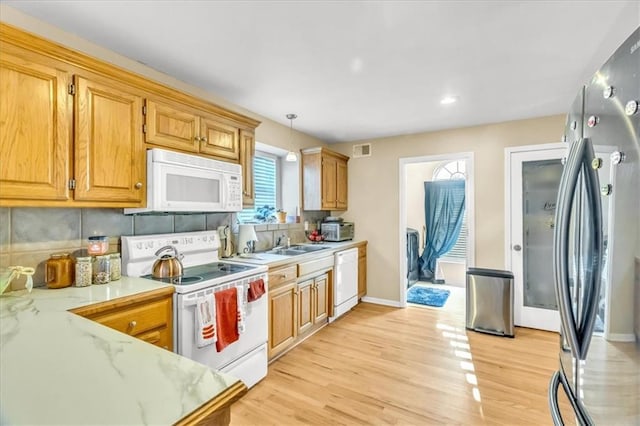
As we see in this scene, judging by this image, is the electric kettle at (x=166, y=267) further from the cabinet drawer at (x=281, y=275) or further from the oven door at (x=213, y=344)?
the cabinet drawer at (x=281, y=275)

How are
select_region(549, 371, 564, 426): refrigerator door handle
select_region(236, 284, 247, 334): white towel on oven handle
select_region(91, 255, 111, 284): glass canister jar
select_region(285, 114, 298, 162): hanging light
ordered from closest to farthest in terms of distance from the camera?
1. select_region(549, 371, 564, 426): refrigerator door handle
2. select_region(91, 255, 111, 284): glass canister jar
3. select_region(236, 284, 247, 334): white towel on oven handle
4. select_region(285, 114, 298, 162): hanging light

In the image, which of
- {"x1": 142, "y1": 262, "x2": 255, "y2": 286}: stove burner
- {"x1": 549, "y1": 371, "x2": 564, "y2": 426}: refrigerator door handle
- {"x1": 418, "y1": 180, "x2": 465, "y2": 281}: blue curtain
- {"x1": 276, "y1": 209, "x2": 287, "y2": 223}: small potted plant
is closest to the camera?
{"x1": 549, "y1": 371, "x2": 564, "y2": 426}: refrigerator door handle

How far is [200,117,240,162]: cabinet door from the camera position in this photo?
7.98 feet

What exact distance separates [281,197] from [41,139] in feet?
9.07

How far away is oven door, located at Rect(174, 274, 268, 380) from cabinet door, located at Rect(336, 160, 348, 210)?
227 centimetres

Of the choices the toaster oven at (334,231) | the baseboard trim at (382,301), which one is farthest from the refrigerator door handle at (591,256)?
the baseboard trim at (382,301)

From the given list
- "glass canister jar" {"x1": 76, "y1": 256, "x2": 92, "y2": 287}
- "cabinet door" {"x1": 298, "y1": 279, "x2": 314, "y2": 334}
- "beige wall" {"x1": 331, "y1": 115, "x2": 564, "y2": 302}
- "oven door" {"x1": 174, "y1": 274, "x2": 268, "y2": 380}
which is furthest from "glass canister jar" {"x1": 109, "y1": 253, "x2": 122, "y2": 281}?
"beige wall" {"x1": 331, "y1": 115, "x2": 564, "y2": 302}

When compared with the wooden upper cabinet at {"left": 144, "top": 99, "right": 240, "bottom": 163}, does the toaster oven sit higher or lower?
lower

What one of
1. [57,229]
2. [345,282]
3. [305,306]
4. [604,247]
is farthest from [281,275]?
[604,247]

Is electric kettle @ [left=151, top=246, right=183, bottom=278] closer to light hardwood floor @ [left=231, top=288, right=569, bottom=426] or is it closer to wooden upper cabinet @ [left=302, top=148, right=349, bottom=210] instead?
light hardwood floor @ [left=231, top=288, right=569, bottom=426]

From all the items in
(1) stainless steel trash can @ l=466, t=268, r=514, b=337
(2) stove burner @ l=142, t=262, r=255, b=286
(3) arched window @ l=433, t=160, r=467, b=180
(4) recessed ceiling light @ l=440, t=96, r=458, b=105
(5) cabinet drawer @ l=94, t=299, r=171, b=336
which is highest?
(4) recessed ceiling light @ l=440, t=96, r=458, b=105

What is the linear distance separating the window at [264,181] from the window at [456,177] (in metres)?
3.28

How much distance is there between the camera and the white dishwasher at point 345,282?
12.1ft

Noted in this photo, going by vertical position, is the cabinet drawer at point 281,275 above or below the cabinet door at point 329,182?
below
